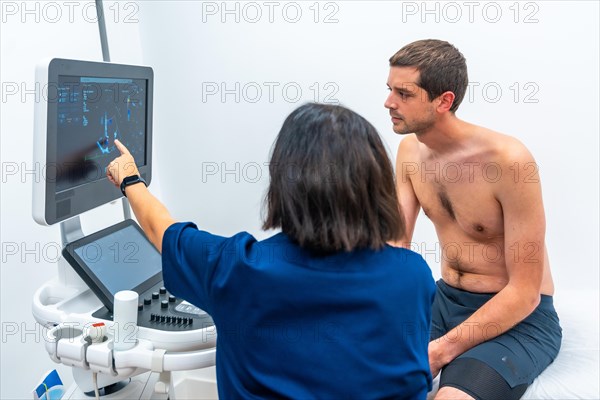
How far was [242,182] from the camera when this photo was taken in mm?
2625

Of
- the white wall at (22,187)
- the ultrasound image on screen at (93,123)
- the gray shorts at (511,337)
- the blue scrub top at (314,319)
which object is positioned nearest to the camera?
the blue scrub top at (314,319)

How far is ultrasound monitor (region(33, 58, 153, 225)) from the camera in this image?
127 centimetres

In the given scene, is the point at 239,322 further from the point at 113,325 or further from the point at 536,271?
the point at 536,271

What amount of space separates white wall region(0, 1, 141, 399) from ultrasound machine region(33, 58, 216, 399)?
1.63 feet

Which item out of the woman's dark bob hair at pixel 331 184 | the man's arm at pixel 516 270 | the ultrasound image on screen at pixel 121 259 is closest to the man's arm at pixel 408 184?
the man's arm at pixel 516 270

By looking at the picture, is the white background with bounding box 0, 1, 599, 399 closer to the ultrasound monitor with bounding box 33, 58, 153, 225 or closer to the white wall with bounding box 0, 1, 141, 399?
the white wall with bounding box 0, 1, 141, 399

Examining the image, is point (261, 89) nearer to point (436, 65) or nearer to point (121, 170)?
point (436, 65)

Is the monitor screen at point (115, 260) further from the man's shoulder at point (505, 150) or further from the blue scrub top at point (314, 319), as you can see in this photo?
the man's shoulder at point (505, 150)

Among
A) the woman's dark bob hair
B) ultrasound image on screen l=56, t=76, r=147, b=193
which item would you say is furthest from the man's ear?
ultrasound image on screen l=56, t=76, r=147, b=193

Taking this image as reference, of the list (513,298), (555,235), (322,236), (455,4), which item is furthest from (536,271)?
(455,4)

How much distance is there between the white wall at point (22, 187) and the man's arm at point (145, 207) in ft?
2.13

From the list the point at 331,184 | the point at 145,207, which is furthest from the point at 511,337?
the point at 145,207

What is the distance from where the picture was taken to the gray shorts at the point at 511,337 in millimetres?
1559

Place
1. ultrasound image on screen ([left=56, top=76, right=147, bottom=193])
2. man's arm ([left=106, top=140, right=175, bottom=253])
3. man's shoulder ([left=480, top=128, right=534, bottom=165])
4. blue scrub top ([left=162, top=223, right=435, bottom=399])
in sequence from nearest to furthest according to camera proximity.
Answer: blue scrub top ([left=162, top=223, right=435, bottom=399]) < man's arm ([left=106, top=140, right=175, bottom=253]) < ultrasound image on screen ([left=56, top=76, right=147, bottom=193]) < man's shoulder ([left=480, top=128, right=534, bottom=165])
